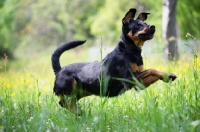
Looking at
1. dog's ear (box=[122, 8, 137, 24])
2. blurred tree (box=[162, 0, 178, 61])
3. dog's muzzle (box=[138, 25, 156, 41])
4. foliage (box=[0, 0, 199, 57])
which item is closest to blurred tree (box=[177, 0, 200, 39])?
blurred tree (box=[162, 0, 178, 61])

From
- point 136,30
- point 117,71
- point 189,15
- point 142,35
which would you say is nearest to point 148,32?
point 142,35

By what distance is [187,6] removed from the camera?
14.1 meters

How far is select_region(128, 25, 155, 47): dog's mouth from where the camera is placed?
459cm

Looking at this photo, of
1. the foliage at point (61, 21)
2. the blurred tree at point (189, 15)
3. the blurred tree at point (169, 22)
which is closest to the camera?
the blurred tree at point (169, 22)

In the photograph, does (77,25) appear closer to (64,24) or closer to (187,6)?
(64,24)

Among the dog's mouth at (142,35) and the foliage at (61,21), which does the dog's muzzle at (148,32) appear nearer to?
the dog's mouth at (142,35)

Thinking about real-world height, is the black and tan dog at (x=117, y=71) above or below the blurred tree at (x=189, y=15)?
below

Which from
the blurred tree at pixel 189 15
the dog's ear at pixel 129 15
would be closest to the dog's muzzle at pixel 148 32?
the dog's ear at pixel 129 15

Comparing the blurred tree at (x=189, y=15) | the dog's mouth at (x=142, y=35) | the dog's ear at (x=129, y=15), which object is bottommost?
the dog's mouth at (x=142, y=35)

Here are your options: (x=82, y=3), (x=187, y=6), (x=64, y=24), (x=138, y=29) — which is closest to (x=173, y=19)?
(x=187, y=6)

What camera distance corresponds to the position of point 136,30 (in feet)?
15.6

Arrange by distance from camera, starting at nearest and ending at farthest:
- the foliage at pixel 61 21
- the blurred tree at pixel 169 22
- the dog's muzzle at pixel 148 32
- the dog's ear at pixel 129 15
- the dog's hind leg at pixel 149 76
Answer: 1. the dog's hind leg at pixel 149 76
2. the dog's muzzle at pixel 148 32
3. the dog's ear at pixel 129 15
4. the blurred tree at pixel 169 22
5. the foliage at pixel 61 21

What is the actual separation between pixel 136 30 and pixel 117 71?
59cm

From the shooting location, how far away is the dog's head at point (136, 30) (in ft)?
15.1
